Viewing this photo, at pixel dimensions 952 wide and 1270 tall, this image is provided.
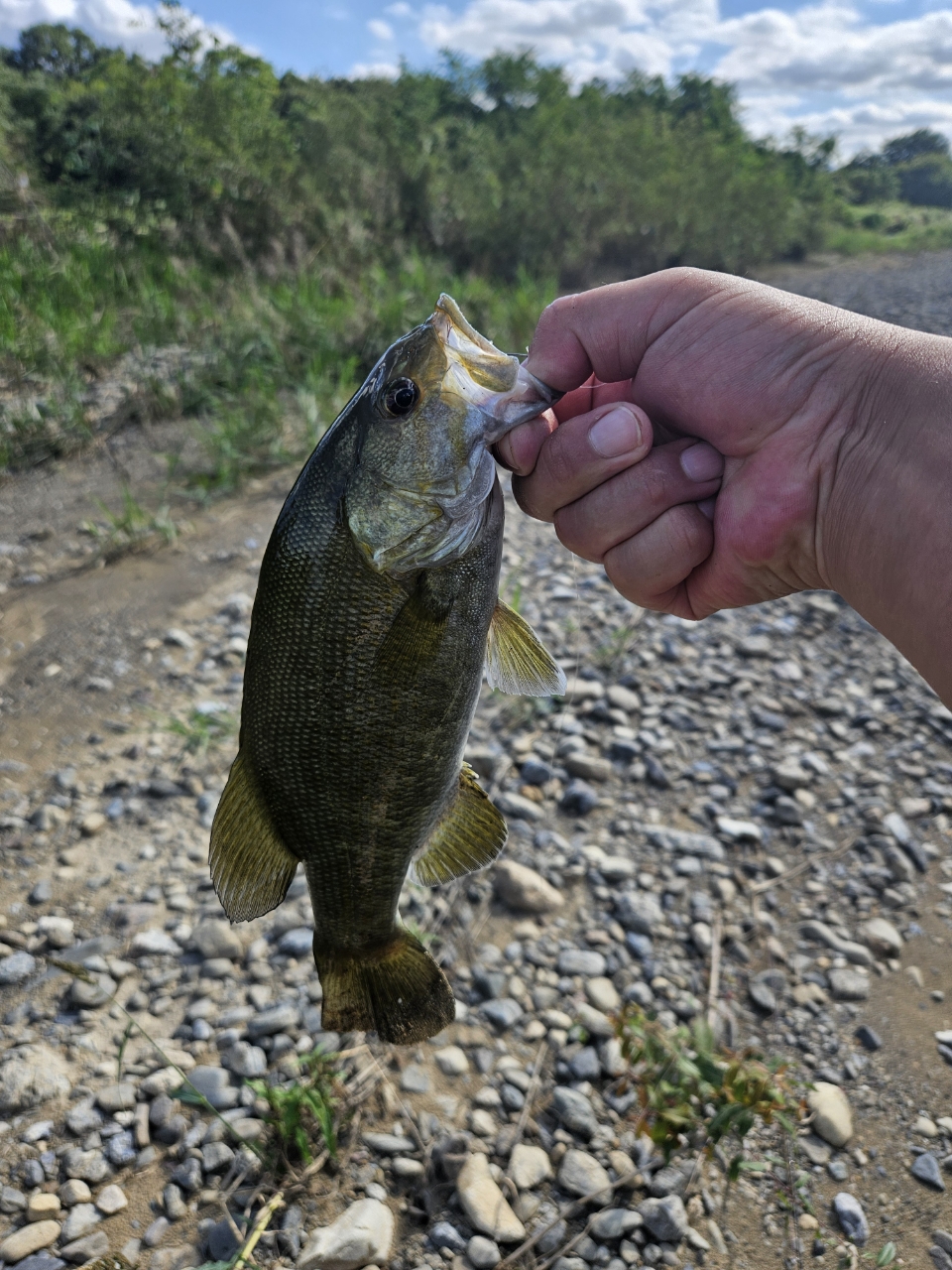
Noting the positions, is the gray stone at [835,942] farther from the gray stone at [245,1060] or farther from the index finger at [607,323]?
the index finger at [607,323]

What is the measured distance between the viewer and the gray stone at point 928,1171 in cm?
286

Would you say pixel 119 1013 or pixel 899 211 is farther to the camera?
pixel 899 211

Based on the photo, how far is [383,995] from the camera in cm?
213

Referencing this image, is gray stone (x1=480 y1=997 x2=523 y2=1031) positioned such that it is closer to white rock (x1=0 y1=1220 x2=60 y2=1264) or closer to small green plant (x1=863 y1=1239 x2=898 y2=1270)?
small green plant (x1=863 y1=1239 x2=898 y2=1270)

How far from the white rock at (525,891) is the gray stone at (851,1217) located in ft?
4.95

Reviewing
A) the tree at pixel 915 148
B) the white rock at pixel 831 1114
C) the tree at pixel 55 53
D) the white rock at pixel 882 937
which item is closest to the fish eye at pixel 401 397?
the white rock at pixel 831 1114

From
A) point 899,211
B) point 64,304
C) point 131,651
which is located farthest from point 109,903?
point 899,211

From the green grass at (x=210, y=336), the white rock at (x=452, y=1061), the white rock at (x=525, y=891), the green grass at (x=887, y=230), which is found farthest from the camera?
the green grass at (x=887, y=230)

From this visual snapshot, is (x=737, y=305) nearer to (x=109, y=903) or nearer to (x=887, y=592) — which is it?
(x=887, y=592)

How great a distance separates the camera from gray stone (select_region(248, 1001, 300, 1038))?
126 inches

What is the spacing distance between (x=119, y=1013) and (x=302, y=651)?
2.26m

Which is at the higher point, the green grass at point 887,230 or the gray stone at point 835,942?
the green grass at point 887,230

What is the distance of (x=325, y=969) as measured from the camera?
6.98 feet

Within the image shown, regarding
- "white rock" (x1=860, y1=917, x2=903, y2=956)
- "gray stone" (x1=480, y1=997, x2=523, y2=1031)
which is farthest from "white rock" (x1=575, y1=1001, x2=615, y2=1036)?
"white rock" (x1=860, y1=917, x2=903, y2=956)
